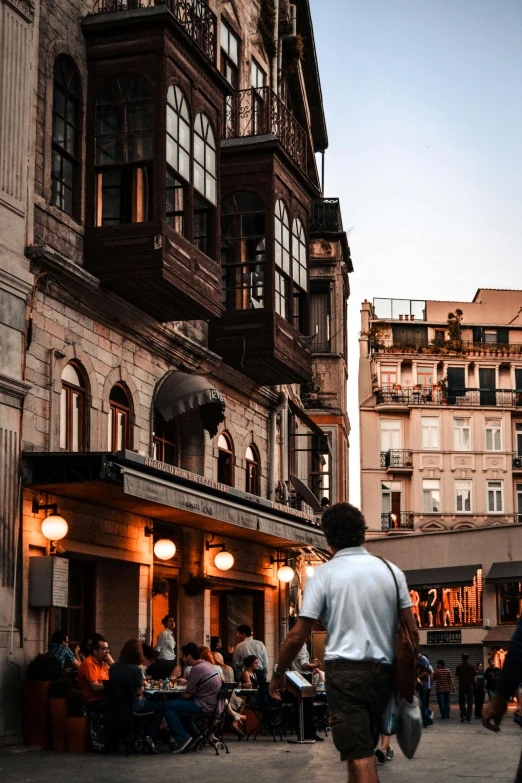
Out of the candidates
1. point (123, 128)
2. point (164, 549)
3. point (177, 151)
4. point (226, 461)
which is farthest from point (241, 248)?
point (164, 549)

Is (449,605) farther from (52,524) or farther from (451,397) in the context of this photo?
(52,524)

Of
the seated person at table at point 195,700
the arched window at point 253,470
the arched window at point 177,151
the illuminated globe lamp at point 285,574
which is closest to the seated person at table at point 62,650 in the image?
the seated person at table at point 195,700

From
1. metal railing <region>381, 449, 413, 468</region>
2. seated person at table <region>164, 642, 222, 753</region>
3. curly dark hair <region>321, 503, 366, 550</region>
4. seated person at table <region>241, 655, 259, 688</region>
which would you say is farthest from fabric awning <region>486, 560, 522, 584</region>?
curly dark hair <region>321, 503, 366, 550</region>

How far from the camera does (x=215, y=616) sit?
25625 mm

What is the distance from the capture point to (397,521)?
68.0 meters

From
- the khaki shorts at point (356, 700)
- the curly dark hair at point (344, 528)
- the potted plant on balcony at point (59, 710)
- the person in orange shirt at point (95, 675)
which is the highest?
the curly dark hair at point (344, 528)

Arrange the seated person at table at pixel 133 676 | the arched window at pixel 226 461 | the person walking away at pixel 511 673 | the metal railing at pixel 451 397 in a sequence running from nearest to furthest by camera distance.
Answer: the person walking away at pixel 511 673 < the seated person at table at pixel 133 676 < the arched window at pixel 226 461 < the metal railing at pixel 451 397

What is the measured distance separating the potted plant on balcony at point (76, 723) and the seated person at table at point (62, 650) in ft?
2.56

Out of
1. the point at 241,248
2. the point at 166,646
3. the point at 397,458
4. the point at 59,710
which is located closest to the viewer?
the point at 59,710

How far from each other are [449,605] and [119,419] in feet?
112

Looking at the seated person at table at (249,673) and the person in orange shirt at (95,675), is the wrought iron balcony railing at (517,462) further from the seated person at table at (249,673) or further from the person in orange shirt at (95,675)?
the person in orange shirt at (95,675)

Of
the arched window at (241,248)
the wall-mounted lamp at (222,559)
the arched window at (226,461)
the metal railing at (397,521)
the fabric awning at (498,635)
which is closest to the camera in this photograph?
the wall-mounted lamp at (222,559)

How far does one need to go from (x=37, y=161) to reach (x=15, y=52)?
144 cm

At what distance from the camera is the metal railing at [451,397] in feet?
228
